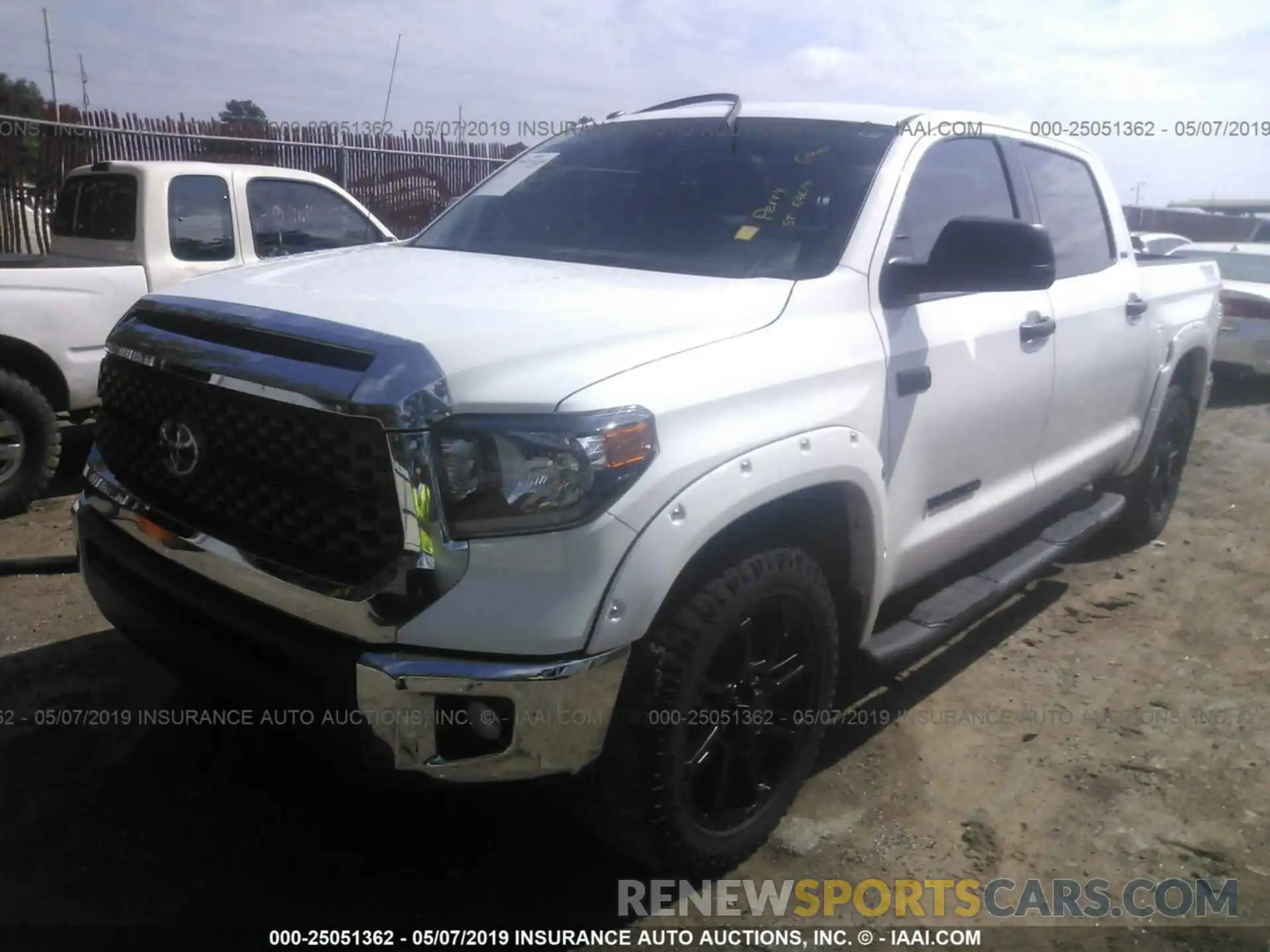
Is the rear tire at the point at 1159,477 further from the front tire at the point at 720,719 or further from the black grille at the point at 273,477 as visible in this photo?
the black grille at the point at 273,477

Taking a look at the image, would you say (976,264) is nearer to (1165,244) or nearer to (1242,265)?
(1242,265)

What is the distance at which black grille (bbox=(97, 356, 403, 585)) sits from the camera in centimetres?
213

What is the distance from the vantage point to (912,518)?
308 cm

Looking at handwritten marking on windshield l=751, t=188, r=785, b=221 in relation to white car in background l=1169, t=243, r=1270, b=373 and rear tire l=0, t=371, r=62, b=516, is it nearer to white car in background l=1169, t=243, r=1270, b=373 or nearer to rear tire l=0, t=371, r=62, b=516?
rear tire l=0, t=371, r=62, b=516

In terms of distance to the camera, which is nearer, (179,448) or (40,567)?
(179,448)

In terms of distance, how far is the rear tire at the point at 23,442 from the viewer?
5.31 m

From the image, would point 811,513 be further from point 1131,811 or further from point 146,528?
point 146,528

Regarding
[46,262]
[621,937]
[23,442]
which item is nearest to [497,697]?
[621,937]

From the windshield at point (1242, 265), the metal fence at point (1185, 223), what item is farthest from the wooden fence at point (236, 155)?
the metal fence at point (1185, 223)

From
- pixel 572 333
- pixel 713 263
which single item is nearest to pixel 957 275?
pixel 713 263

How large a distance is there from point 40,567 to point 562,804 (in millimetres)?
3252

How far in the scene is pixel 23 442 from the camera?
5395mm

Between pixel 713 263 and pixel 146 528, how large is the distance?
66.1 inches

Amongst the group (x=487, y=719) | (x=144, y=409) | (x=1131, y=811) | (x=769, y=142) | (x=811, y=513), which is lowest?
(x=1131, y=811)
